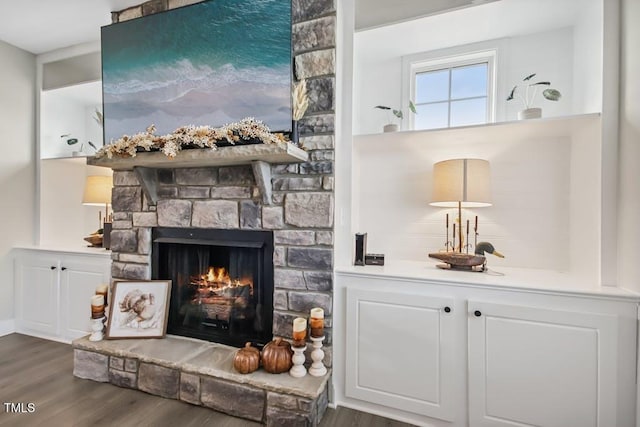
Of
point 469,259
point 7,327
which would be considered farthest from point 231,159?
point 7,327

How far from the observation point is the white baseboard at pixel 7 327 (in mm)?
2852

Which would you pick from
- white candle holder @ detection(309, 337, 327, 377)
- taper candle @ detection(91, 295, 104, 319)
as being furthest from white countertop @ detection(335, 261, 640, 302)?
taper candle @ detection(91, 295, 104, 319)

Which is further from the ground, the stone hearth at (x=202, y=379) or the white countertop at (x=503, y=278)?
the white countertop at (x=503, y=278)

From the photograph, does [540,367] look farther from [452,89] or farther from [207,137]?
[207,137]

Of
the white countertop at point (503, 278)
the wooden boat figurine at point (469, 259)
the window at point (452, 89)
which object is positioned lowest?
the white countertop at point (503, 278)

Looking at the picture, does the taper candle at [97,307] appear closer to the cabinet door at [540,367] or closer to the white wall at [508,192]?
the white wall at [508,192]

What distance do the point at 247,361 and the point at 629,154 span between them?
2.21 m

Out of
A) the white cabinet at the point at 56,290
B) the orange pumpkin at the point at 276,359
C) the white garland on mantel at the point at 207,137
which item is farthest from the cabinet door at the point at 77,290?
the orange pumpkin at the point at 276,359

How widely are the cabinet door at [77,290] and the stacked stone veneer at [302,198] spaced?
1208mm

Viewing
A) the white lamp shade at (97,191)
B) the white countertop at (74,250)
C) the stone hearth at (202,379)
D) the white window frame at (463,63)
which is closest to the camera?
the stone hearth at (202,379)

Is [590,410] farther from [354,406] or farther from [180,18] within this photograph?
[180,18]

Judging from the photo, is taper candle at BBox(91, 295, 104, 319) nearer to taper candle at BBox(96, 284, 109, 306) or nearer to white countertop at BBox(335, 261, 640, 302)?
taper candle at BBox(96, 284, 109, 306)

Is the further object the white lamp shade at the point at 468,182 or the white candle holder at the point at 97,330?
the white candle holder at the point at 97,330

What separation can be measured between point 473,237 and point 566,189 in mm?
630
